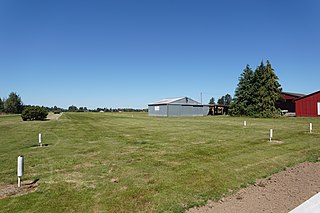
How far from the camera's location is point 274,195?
16.7ft

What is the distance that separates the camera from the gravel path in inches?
174

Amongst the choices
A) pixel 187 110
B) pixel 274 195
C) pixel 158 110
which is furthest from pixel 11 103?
pixel 274 195

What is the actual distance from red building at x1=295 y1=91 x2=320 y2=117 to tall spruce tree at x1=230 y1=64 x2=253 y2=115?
9.05 metres

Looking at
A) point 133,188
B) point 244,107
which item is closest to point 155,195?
point 133,188

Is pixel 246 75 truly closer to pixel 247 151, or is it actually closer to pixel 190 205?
pixel 247 151

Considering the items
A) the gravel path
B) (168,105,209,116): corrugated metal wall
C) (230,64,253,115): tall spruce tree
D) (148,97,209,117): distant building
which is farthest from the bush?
(230,64,253,115): tall spruce tree

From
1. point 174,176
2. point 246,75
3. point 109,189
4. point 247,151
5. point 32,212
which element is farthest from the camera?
point 246,75

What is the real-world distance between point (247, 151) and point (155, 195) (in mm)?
6424

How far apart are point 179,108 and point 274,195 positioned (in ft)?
153

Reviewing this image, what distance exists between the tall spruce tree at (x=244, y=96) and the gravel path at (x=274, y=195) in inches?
1687

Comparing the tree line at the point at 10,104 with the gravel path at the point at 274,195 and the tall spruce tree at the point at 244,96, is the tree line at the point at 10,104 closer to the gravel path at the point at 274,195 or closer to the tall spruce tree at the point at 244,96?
the tall spruce tree at the point at 244,96

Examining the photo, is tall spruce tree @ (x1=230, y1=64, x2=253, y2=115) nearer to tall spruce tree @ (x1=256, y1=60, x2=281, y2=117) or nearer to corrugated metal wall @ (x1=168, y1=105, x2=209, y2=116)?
tall spruce tree @ (x1=256, y1=60, x2=281, y2=117)

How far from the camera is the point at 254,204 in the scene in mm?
4625

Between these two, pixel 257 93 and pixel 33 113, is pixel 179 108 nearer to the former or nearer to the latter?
pixel 257 93
